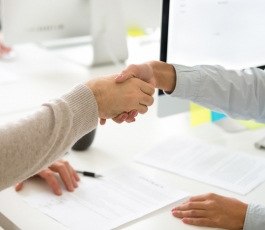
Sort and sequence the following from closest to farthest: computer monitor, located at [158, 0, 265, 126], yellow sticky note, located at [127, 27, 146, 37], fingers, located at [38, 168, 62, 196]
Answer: fingers, located at [38, 168, 62, 196]
computer monitor, located at [158, 0, 265, 126]
yellow sticky note, located at [127, 27, 146, 37]

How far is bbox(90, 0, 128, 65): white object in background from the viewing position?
6.44ft

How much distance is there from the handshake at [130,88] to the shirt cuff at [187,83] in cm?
2

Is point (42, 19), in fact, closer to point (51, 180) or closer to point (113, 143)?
point (113, 143)

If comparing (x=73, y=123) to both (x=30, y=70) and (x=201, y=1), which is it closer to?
(x=201, y=1)

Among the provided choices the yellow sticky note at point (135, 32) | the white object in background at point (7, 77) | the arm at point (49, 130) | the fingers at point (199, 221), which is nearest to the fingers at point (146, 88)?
the arm at point (49, 130)

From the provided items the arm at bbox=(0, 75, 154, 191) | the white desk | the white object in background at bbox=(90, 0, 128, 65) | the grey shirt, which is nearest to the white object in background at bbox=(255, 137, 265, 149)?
the white desk

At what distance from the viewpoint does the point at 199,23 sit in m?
1.33

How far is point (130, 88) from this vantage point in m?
1.14

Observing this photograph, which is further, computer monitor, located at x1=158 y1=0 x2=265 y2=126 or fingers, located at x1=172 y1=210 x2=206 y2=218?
computer monitor, located at x1=158 y1=0 x2=265 y2=126

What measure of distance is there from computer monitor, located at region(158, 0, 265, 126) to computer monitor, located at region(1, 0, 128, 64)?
0.70 meters

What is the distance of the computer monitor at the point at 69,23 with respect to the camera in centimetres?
190

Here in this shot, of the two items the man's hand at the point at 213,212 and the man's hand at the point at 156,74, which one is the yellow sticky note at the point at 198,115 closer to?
the man's hand at the point at 156,74

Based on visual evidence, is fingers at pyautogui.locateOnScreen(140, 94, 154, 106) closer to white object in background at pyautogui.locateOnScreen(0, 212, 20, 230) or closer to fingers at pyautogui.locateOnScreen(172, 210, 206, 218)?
fingers at pyautogui.locateOnScreen(172, 210, 206, 218)

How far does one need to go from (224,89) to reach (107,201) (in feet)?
1.33
